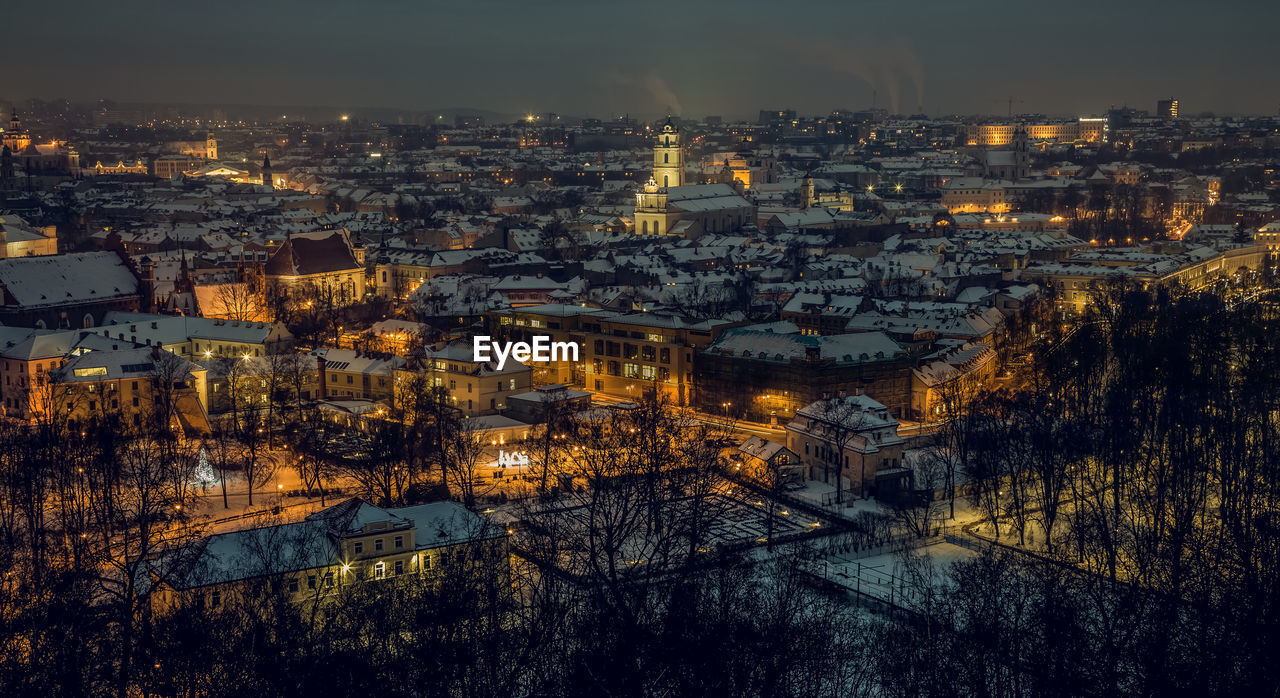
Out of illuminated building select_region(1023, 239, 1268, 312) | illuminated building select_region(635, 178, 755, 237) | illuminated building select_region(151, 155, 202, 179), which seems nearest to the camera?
illuminated building select_region(1023, 239, 1268, 312)

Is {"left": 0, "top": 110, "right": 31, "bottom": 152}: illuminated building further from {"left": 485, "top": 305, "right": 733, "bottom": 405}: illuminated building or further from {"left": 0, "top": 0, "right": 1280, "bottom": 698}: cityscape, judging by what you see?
{"left": 485, "top": 305, "right": 733, "bottom": 405}: illuminated building

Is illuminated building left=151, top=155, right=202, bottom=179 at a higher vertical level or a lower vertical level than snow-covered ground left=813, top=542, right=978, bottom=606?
higher

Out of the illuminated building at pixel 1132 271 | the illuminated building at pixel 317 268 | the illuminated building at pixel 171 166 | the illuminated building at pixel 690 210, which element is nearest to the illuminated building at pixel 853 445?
the illuminated building at pixel 1132 271

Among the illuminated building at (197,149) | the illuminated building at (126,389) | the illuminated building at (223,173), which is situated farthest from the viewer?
the illuminated building at (197,149)

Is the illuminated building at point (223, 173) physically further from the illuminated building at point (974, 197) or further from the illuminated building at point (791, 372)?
the illuminated building at point (791, 372)

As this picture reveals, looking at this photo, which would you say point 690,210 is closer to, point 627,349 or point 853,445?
point 627,349

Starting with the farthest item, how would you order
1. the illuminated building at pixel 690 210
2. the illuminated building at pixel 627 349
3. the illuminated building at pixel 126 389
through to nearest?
1. the illuminated building at pixel 690 210
2. the illuminated building at pixel 627 349
3. the illuminated building at pixel 126 389

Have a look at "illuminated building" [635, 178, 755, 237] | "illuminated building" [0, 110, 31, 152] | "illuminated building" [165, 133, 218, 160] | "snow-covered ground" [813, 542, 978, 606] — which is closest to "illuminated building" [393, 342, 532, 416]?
"snow-covered ground" [813, 542, 978, 606]

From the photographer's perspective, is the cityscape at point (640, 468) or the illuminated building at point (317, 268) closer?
the cityscape at point (640, 468)

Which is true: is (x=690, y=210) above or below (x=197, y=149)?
below

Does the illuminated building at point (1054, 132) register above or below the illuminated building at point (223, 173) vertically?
above

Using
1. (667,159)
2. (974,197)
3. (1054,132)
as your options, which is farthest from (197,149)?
(1054,132)
